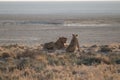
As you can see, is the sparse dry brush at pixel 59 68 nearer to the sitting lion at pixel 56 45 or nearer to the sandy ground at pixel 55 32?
the sitting lion at pixel 56 45

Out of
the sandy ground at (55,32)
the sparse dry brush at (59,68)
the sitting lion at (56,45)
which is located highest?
the sparse dry brush at (59,68)

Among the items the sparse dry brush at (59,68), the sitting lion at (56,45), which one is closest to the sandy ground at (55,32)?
the sitting lion at (56,45)

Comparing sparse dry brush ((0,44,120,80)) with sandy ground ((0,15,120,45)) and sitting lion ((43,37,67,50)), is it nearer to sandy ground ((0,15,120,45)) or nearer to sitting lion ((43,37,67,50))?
sitting lion ((43,37,67,50))

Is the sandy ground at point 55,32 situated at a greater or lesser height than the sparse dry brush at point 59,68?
lesser

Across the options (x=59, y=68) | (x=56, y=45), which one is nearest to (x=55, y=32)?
(x=56, y=45)

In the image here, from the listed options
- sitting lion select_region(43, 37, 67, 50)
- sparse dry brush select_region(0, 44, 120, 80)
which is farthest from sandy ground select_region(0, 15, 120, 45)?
sparse dry brush select_region(0, 44, 120, 80)

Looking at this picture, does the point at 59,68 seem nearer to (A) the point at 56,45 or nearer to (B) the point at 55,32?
(A) the point at 56,45

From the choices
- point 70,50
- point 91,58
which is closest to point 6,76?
point 91,58

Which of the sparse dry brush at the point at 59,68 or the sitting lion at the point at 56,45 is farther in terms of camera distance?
the sitting lion at the point at 56,45

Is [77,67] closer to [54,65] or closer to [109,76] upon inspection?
[54,65]

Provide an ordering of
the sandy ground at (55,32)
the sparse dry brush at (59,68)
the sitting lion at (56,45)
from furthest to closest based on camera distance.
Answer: the sandy ground at (55,32) < the sitting lion at (56,45) < the sparse dry brush at (59,68)

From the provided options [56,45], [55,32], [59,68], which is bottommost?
[55,32]

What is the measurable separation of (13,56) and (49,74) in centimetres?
559

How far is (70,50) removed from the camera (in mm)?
20562
